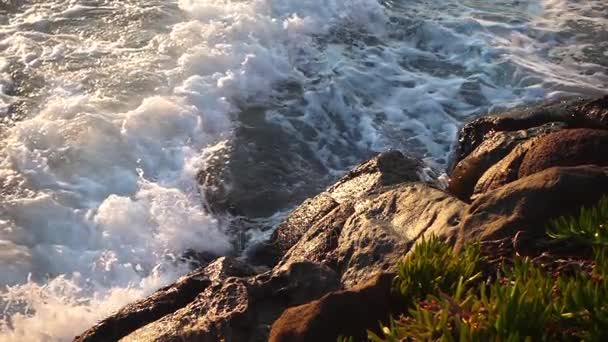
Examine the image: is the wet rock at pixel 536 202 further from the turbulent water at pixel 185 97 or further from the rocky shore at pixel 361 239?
the turbulent water at pixel 185 97

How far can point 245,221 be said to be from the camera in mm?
8914

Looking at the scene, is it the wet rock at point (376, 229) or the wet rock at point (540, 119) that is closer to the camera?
the wet rock at point (376, 229)

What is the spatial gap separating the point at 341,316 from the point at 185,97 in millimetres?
7284

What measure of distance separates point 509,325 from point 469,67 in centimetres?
998

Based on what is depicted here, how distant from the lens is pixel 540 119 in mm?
8461

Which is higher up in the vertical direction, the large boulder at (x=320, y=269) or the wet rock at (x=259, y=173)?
the large boulder at (x=320, y=269)

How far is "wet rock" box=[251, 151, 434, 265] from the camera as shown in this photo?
777 centimetres

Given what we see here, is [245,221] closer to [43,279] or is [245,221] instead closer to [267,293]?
[43,279]

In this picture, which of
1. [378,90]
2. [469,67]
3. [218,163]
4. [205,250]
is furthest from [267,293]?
[469,67]

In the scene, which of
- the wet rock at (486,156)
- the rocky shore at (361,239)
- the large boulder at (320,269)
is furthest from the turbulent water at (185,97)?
the wet rock at (486,156)

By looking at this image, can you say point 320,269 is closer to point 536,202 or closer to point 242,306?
point 242,306

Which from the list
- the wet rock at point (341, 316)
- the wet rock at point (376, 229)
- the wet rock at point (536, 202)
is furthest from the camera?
the wet rock at point (376, 229)

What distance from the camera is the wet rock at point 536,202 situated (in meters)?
4.93

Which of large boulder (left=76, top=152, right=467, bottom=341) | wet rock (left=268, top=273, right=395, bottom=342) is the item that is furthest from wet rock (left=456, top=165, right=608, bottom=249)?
wet rock (left=268, top=273, right=395, bottom=342)
